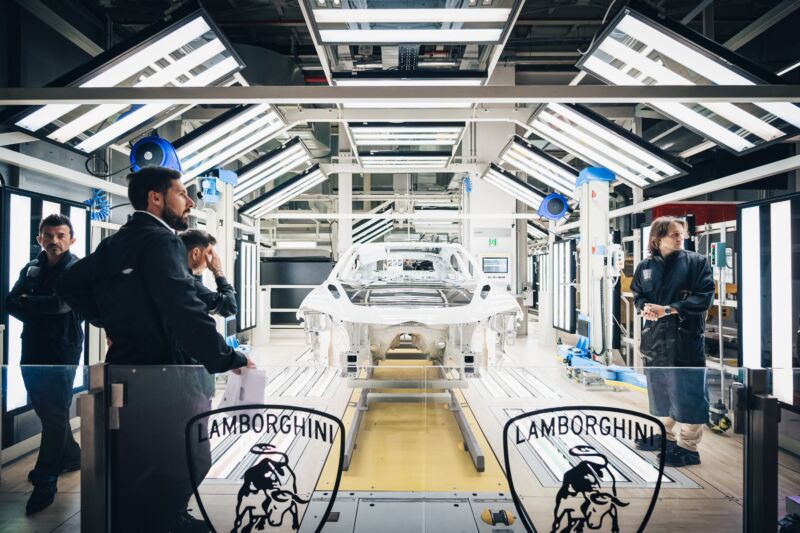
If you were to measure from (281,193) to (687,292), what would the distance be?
6314 millimetres

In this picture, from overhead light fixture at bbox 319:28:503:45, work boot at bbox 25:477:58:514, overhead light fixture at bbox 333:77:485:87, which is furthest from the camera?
overhead light fixture at bbox 333:77:485:87

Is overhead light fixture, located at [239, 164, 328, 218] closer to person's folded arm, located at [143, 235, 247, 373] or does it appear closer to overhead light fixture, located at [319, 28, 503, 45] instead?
overhead light fixture, located at [319, 28, 503, 45]

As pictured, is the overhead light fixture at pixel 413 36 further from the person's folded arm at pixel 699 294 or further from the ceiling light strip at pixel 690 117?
the person's folded arm at pixel 699 294

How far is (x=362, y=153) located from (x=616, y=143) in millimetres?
3518

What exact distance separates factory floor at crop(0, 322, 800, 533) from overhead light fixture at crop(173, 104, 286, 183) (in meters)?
3.45

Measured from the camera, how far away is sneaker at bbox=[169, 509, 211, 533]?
5.68ft

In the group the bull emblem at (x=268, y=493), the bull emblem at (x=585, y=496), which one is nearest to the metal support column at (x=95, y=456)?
the bull emblem at (x=268, y=493)

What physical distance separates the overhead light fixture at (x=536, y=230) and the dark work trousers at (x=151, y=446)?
42.8ft

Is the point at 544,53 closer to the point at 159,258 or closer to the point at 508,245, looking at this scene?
the point at 508,245

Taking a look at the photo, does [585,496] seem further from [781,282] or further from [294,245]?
[294,245]

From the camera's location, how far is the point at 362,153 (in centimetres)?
666

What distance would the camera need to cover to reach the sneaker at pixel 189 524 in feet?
5.68

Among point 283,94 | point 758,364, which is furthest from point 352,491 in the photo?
point 758,364

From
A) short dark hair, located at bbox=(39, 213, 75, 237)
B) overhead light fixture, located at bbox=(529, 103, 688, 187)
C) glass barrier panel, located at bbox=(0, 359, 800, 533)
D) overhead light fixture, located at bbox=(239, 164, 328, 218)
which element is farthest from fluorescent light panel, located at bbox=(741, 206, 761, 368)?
overhead light fixture, located at bbox=(239, 164, 328, 218)
